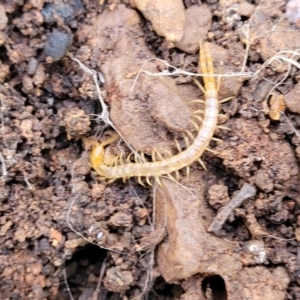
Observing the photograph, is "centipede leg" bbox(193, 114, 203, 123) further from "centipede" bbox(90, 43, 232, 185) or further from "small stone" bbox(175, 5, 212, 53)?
"small stone" bbox(175, 5, 212, 53)

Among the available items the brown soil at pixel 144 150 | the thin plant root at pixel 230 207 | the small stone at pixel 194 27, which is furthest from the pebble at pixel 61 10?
the thin plant root at pixel 230 207

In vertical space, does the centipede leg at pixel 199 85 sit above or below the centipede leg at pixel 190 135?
above

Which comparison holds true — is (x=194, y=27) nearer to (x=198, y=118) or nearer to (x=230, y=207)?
(x=198, y=118)

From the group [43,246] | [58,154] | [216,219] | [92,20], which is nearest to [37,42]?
[92,20]

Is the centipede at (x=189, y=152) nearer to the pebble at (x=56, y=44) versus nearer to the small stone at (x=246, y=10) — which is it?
the small stone at (x=246, y=10)

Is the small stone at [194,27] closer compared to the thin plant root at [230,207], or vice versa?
the thin plant root at [230,207]

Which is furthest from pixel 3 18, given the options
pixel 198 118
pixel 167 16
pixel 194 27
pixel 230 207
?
pixel 230 207
